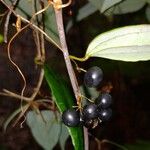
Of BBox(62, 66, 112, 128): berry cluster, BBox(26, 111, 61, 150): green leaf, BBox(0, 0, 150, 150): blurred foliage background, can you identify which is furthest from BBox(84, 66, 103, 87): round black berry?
Result: BBox(0, 0, 150, 150): blurred foliage background

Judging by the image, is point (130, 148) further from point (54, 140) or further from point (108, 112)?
point (108, 112)

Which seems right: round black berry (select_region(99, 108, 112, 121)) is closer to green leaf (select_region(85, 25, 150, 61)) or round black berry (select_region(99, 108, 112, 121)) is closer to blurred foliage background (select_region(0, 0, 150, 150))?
green leaf (select_region(85, 25, 150, 61))

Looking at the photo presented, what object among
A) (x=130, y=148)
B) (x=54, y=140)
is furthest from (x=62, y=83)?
(x=130, y=148)

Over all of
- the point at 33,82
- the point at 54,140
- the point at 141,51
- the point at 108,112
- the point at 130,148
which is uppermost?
the point at 141,51

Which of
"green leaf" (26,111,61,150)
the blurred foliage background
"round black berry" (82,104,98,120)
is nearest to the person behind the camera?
"round black berry" (82,104,98,120)

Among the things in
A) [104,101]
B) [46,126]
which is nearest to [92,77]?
[104,101]

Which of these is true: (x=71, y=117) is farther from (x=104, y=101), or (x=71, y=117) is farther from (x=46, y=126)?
(x=46, y=126)

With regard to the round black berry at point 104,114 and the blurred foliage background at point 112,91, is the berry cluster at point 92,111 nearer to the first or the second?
the round black berry at point 104,114
